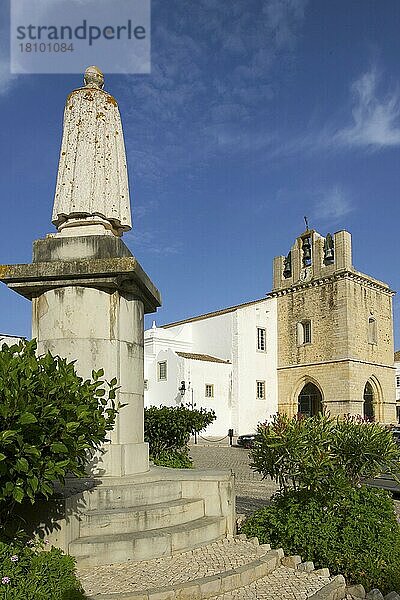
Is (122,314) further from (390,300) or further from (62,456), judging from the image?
(390,300)

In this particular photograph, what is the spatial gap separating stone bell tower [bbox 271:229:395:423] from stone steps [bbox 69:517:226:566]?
108 feet

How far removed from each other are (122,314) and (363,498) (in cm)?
369

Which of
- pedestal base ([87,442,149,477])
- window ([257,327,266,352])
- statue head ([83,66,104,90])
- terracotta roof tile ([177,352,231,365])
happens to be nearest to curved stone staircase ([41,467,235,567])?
pedestal base ([87,442,149,477])

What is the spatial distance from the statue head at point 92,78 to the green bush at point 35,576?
6546 mm

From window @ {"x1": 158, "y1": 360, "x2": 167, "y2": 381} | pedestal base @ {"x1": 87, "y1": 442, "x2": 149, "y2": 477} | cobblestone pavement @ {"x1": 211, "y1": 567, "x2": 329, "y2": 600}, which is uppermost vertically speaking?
window @ {"x1": 158, "y1": 360, "x2": 167, "y2": 381}

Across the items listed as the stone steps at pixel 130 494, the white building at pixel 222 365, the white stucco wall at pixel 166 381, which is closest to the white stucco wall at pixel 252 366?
the white building at pixel 222 365

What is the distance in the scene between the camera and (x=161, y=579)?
529 centimetres

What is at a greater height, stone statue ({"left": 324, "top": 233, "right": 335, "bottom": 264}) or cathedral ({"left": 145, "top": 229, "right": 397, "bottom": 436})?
stone statue ({"left": 324, "top": 233, "right": 335, "bottom": 264})

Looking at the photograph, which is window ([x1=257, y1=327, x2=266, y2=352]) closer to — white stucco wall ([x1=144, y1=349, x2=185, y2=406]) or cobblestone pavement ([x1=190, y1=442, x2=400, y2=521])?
white stucco wall ([x1=144, y1=349, x2=185, y2=406])

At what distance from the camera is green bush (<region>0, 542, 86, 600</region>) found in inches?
161

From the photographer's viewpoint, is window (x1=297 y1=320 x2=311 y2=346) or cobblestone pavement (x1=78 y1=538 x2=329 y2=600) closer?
cobblestone pavement (x1=78 y1=538 x2=329 y2=600)

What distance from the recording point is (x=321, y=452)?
671cm

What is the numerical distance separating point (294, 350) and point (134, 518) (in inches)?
1453

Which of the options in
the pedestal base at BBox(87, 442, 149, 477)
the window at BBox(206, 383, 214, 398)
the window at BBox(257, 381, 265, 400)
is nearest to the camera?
the pedestal base at BBox(87, 442, 149, 477)
